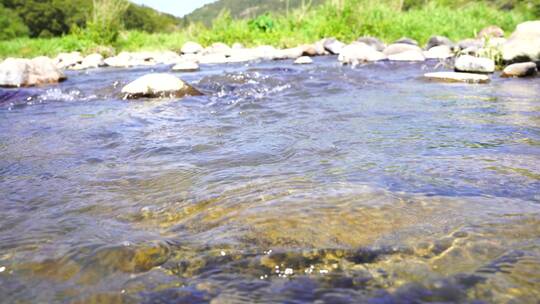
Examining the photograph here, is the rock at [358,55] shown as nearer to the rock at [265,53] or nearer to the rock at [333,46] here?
the rock at [333,46]

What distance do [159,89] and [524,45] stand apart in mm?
5067

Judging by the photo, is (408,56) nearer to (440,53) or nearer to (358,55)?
(358,55)

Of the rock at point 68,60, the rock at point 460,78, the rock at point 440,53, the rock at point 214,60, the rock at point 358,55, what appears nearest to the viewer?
the rock at point 460,78

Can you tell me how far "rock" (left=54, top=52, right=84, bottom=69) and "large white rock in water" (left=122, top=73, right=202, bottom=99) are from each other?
6967 millimetres

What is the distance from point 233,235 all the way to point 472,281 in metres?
0.66

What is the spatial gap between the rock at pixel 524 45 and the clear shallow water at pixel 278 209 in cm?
348

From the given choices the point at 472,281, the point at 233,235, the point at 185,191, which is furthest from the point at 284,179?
the point at 472,281

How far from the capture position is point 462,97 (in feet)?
13.6

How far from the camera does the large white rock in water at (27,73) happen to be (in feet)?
21.2

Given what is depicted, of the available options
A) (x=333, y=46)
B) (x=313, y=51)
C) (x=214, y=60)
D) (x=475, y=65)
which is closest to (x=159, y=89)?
(x=475, y=65)

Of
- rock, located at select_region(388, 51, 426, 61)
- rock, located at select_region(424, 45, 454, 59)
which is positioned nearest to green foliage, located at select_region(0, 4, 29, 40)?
rock, located at select_region(388, 51, 426, 61)

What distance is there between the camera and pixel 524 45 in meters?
6.21

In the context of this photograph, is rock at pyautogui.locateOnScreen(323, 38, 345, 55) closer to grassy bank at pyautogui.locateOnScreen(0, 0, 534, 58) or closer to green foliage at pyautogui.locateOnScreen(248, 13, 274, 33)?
grassy bank at pyautogui.locateOnScreen(0, 0, 534, 58)

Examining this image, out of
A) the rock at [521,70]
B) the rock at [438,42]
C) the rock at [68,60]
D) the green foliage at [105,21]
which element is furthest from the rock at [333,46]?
the rock at [68,60]
